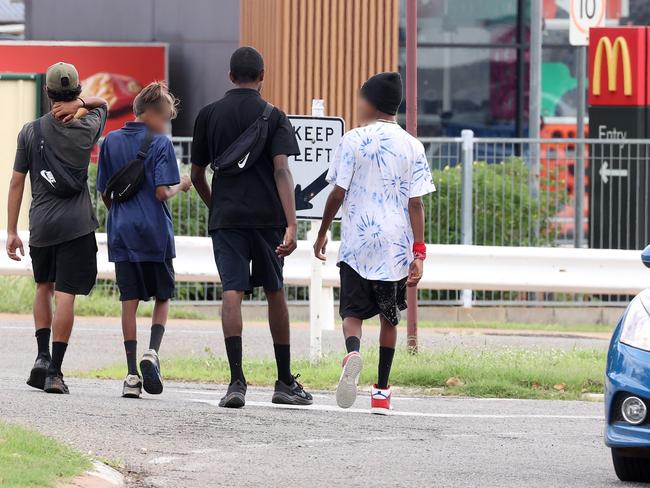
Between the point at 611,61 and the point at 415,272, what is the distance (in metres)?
10.7

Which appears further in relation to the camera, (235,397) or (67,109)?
(67,109)

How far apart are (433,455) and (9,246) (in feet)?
10.1

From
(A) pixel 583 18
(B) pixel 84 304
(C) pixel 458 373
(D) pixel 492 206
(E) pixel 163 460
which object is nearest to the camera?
(E) pixel 163 460

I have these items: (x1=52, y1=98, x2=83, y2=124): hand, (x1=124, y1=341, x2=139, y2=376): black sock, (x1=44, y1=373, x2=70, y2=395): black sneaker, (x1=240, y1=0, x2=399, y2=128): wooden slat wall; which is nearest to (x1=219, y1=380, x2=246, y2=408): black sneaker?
(x1=124, y1=341, x2=139, y2=376): black sock

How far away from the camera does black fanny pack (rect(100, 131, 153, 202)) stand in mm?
9391

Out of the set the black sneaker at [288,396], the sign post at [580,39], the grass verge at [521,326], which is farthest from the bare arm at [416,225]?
the sign post at [580,39]

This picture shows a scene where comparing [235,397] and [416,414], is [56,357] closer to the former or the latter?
[235,397]

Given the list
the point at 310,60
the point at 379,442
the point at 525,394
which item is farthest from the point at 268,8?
the point at 379,442

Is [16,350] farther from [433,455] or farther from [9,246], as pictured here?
[433,455]

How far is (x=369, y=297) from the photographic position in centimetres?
904

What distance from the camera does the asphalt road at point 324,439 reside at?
707 cm

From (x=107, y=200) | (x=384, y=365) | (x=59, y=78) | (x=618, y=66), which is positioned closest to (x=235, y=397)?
(x=384, y=365)

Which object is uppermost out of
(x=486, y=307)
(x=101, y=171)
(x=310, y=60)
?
(x=310, y=60)

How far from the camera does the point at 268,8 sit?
22000 millimetres
